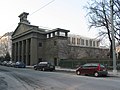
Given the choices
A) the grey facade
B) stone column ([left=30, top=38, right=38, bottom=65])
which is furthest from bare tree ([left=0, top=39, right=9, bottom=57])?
stone column ([left=30, top=38, right=38, bottom=65])

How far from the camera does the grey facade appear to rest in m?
74.9

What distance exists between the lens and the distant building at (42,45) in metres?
74.1

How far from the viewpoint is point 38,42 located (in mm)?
81000

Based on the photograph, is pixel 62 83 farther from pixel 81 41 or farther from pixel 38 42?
pixel 81 41

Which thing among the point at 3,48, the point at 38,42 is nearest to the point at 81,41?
the point at 38,42

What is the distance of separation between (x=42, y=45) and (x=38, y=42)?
1.86 m

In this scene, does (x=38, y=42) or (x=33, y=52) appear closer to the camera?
(x=33, y=52)

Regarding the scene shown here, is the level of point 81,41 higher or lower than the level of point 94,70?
higher

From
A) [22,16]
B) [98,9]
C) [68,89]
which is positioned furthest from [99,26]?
[22,16]

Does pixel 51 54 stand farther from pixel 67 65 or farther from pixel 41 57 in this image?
pixel 67 65

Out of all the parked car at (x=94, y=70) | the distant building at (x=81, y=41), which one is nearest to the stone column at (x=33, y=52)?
the distant building at (x=81, y=41)

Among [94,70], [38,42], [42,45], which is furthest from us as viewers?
[42,45]

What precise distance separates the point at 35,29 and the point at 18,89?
65.0m

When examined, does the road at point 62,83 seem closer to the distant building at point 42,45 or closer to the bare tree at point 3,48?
the distant building at point 42,45
